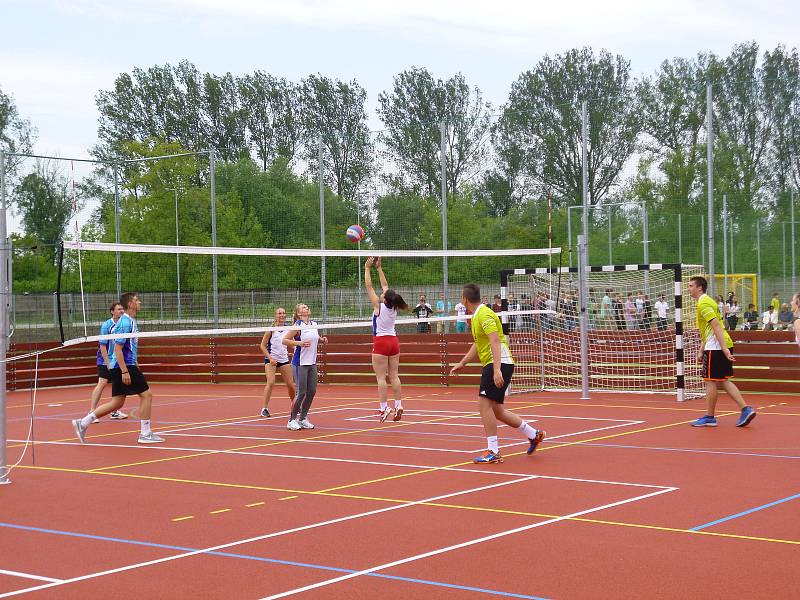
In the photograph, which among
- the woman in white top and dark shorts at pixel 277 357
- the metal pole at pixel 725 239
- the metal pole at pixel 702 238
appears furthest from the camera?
the metal pole at pixel 725 239

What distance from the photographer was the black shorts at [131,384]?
45.0ft

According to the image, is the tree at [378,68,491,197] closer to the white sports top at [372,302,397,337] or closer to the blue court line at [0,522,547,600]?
the white sports top at [372,302,397,337]

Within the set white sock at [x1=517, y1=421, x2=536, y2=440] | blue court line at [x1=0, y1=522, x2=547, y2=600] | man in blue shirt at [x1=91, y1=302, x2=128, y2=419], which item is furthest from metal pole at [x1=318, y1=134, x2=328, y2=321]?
blue court line at [x1=0, y1=522, x2=547, y2=600]

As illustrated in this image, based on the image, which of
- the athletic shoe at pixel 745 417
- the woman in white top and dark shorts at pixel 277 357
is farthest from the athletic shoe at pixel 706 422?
the woman in white top and dark shorts at pixel 277 357

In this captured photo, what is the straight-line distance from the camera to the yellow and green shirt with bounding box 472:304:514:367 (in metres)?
11.1

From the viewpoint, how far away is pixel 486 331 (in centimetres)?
1114

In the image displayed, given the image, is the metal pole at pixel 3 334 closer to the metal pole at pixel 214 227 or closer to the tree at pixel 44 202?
the metal pole at pixel 214 227

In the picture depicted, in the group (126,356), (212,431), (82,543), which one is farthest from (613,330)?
(82,543)

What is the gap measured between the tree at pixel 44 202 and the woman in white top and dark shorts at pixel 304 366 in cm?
1706

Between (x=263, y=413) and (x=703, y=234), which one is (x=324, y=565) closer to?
(x=263, y=413)

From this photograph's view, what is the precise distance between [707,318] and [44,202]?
26.2 m

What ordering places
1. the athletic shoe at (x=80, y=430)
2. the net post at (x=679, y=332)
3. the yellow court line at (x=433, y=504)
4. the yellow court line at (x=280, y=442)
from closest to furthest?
the yellow court line at (x=433, y=504) → the yellow court line at (x=280, y=442) → the athletic shoe at (x=80, y=430) → the net post at (x=679, y=332)

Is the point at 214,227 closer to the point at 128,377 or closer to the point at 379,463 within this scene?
the point at 128,377

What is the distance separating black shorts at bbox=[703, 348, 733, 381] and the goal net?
19.4ft
